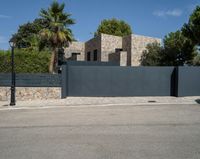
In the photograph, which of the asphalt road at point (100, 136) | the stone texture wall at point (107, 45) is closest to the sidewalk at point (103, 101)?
the asphalt road at point (100, 136)

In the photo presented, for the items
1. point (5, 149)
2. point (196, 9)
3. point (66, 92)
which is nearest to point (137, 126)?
point (5, 149)

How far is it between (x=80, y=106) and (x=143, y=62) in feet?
72.3

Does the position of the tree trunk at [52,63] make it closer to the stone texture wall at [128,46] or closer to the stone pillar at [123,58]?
the stone pillar at [123,58]

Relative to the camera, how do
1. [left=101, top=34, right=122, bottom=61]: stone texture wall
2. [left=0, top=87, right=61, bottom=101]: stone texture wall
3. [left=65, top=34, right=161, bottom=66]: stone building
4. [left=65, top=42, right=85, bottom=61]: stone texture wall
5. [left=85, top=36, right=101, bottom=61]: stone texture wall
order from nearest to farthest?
1. [left=0, top=87, right=61, bottom=101]: stone texture wall
2. [left=65, top=34, right=161, bottom=66]: stone building
3. [left=101, top=34, right=122, bottom=61]: stone texture wall
4. [left=85, top=36, right=101, bottom=61]: stone texture wall
5. [left=65, top=42, right=85, bottom=61]: stone texture wall

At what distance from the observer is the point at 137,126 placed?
11.8 m

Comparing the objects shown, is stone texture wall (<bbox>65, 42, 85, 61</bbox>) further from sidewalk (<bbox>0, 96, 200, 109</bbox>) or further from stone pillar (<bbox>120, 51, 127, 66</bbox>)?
sidewalk (<bbox>0, 96, 200, 109</bbox>)

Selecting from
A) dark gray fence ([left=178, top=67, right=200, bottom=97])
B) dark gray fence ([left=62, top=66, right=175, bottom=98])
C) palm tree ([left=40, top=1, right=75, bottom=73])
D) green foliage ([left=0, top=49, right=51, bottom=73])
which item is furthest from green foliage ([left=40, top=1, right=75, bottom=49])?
dark gray fence ([left=178, top=67, right=200, bottom=97])

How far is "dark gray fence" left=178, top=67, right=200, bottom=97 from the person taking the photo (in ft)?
78.1

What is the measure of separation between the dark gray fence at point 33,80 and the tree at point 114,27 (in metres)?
45.4

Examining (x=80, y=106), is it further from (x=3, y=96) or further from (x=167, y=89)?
(x=167, y=89)

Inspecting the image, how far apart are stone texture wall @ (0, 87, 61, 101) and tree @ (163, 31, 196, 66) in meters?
23.1

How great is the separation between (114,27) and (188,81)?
44.9 meters

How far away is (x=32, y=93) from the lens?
72.2 ft

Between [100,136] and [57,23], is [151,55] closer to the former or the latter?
[57,23]
